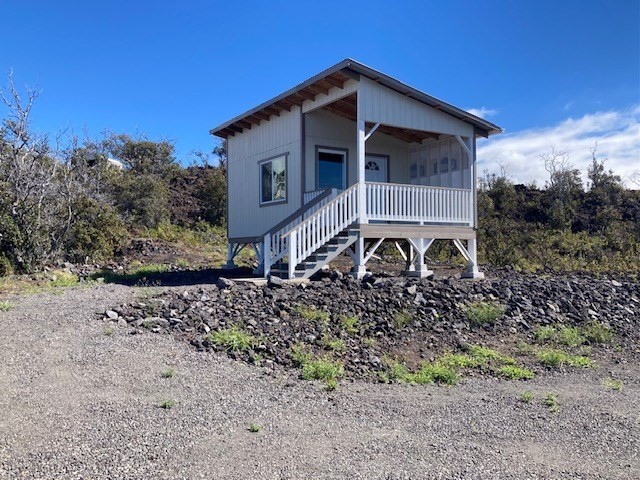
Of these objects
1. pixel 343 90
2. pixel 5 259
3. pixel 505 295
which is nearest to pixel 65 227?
pixel 5 259

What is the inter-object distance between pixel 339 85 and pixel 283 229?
3500 mm

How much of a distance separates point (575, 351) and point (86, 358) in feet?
23.8

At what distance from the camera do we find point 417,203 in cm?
1320

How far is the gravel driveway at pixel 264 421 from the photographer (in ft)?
14.0

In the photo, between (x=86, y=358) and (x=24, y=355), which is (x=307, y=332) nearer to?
(x=86, y=358)

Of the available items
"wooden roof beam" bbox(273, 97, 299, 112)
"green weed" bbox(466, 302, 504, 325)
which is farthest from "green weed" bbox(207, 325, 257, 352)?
"wooden roof beam" bbox(273, 97, 299, 112)

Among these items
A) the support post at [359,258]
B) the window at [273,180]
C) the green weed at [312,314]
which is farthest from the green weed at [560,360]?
the window at [273,180]

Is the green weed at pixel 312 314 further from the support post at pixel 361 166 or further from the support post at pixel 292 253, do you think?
the support post at pixel 361 166

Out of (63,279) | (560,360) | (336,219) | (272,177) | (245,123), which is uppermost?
(245,123)

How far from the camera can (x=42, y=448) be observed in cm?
444

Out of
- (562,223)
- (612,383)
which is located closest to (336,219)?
(612,383)

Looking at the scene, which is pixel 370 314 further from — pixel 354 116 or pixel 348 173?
pixel 354 116

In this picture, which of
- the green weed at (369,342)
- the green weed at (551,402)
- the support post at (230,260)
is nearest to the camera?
the green weed at (551,402)

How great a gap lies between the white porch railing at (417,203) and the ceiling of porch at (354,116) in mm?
1953
